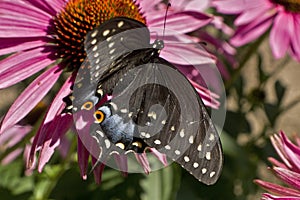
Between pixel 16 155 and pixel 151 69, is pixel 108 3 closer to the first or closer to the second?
pixel 151 69

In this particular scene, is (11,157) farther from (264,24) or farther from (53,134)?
(264,24)

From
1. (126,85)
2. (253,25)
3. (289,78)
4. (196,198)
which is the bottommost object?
(289,78)

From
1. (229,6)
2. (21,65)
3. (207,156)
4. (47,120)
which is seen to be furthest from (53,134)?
(229,6)

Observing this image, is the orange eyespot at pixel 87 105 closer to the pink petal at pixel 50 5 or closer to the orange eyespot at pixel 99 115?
the orange eyespot at pixel 99 115

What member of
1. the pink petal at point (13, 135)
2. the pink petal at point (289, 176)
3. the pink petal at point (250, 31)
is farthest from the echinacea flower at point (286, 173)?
the pink petal at point (13, 135)

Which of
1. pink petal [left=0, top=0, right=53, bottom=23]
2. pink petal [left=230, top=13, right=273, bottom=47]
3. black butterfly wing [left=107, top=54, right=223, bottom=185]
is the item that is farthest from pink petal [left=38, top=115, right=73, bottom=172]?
pink petal [left=230, top=13, right=273, bottom=47]

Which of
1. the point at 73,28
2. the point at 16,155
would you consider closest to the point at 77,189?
the point at 16,155
